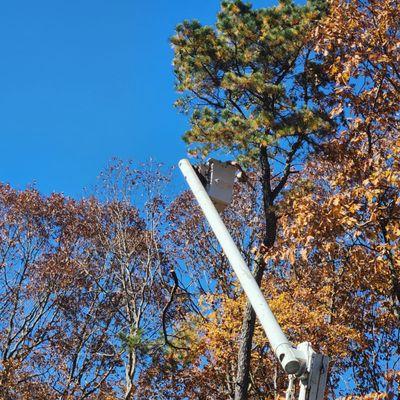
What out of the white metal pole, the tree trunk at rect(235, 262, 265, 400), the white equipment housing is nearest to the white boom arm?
the white metal pole

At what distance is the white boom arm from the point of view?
248 centimetres

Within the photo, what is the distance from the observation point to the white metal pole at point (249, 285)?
97.5 inches

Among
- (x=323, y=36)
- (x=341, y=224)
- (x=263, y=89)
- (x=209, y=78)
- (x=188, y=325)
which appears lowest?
(x=341, y=224)

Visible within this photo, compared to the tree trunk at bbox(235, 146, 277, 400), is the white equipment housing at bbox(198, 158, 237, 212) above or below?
below

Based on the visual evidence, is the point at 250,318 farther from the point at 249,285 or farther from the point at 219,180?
the point at 249,285

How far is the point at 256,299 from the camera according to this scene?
2.72 meters

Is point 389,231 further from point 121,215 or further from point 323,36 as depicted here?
point 121,215

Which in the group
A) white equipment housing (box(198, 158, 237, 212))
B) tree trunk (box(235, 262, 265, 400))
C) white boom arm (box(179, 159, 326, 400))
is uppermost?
tree trunk (box(235, 262, 265, 400))

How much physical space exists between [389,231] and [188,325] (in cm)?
919

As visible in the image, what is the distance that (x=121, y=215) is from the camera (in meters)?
17.6

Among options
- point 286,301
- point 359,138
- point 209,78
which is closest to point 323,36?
point 359,138

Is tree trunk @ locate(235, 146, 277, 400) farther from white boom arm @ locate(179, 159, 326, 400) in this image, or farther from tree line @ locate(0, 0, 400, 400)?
white boom arm @ locate(179, 159, 326, 400)

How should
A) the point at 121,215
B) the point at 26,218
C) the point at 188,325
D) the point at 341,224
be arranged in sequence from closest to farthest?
1. the point at 341,224
2. the point at 188,325
3. the point at 121,215
4. the point at 26,218

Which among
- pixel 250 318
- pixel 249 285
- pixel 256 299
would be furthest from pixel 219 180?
pixel 250 318
